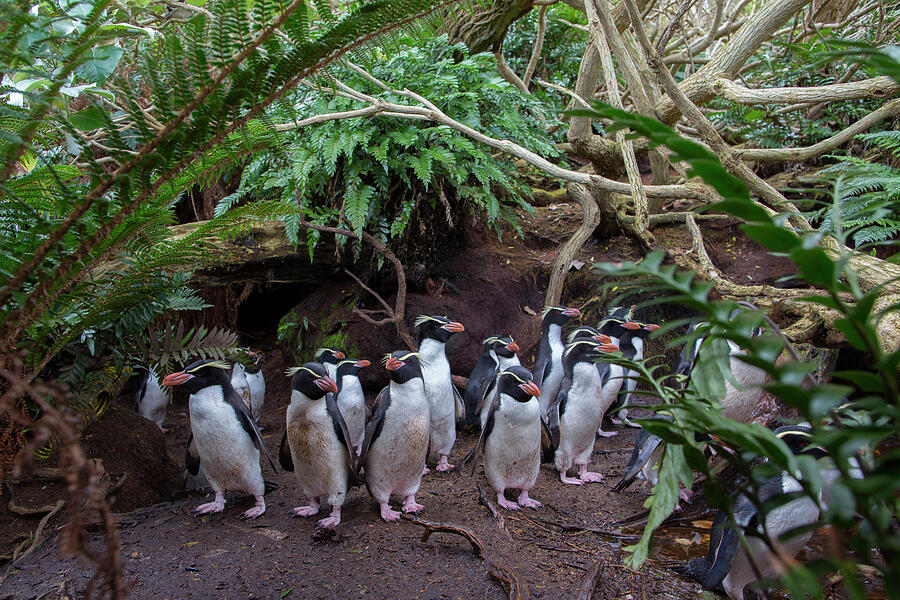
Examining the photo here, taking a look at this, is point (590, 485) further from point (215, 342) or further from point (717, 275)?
point (215, 342)

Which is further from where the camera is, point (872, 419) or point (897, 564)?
point (872, 419)

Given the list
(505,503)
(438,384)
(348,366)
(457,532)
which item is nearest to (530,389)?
(505,503)

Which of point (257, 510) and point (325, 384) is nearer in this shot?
point (325, 384)

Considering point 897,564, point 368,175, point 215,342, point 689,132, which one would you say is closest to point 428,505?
point 215,342

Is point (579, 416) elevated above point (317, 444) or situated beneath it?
situated beneath

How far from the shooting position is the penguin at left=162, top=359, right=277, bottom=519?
157 inches

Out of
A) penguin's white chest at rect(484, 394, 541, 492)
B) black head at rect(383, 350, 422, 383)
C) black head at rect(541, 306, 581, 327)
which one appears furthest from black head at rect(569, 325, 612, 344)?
black head at rect(383, 350, 422, 383)

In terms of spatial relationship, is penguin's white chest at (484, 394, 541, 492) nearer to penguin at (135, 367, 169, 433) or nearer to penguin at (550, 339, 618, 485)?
penguin at (550, 339, 618, 485)

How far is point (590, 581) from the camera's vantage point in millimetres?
3090

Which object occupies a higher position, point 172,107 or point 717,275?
point 172,107

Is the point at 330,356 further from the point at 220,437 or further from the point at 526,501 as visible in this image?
the point at 526,501

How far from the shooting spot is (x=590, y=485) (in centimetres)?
486

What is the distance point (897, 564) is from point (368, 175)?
548cm

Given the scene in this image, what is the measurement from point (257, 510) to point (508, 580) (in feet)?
6.35
